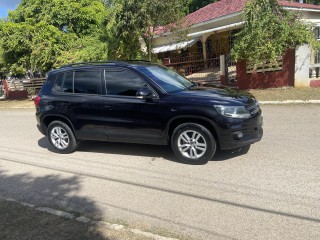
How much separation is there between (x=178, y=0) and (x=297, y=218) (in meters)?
12.1

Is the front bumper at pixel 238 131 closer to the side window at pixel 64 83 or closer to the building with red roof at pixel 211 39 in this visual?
the side window at pixel 64 83

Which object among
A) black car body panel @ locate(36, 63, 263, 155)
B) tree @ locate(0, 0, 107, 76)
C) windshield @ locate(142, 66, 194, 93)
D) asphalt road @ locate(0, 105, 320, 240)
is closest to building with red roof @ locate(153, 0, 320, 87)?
tree @ locate(0, 0, 107, 76)

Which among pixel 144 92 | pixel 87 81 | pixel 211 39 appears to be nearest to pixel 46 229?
pixel 144 92

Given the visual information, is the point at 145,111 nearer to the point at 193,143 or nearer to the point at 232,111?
the point at 193,143

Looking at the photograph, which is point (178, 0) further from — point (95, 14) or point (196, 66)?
point (95, 14)

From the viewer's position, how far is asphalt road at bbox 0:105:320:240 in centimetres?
364

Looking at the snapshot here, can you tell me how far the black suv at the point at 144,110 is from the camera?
5.26 m

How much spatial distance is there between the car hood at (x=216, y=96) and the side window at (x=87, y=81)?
1.66 meters


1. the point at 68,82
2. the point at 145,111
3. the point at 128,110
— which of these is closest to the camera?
the point at 145,111

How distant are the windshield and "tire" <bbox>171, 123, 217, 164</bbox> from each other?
0.76 metres

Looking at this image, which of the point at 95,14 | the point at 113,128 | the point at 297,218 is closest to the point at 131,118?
the point at 113,128

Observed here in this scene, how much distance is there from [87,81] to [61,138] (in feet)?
4.61

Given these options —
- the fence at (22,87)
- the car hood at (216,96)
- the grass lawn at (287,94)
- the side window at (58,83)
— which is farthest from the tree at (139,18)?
the car hood at (216,96)

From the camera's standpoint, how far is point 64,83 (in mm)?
6707
